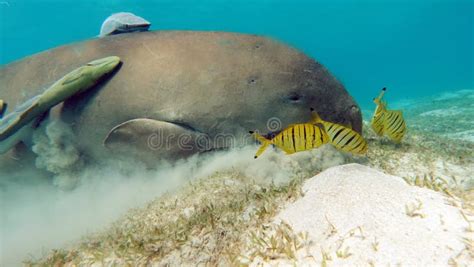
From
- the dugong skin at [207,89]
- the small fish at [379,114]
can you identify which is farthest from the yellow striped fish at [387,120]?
the dugong skin at [207,89]

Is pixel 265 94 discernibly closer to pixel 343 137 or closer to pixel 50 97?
pixel 343 137

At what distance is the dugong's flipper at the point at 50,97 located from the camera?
4.73 meters

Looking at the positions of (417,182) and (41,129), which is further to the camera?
(41,129)

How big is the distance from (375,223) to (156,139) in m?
3.29

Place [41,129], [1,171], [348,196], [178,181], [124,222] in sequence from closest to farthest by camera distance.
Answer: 1. [348,196]
2. [124,222]
3. [178,181]
4. [41,129]
5. [1,171]

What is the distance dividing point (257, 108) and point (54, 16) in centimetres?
7866

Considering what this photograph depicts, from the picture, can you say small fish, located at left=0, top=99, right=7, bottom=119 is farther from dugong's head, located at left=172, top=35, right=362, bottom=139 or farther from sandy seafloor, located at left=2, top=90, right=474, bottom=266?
dugong's head, located at left=172, top=35, right=362, bottom=139

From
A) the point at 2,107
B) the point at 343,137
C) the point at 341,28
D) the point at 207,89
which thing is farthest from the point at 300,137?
the point at 341,28

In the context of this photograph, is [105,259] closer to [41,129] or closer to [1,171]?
[41,129]

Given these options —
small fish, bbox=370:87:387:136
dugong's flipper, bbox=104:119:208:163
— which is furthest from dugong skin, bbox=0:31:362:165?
small fish, bbox=370:87:387:136

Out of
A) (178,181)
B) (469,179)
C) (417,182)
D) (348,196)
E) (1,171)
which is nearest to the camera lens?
(348,196)

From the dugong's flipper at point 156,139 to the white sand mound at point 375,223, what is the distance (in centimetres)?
212

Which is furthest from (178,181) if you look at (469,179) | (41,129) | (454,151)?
(454,151)

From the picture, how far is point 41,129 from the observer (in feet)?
16.9
